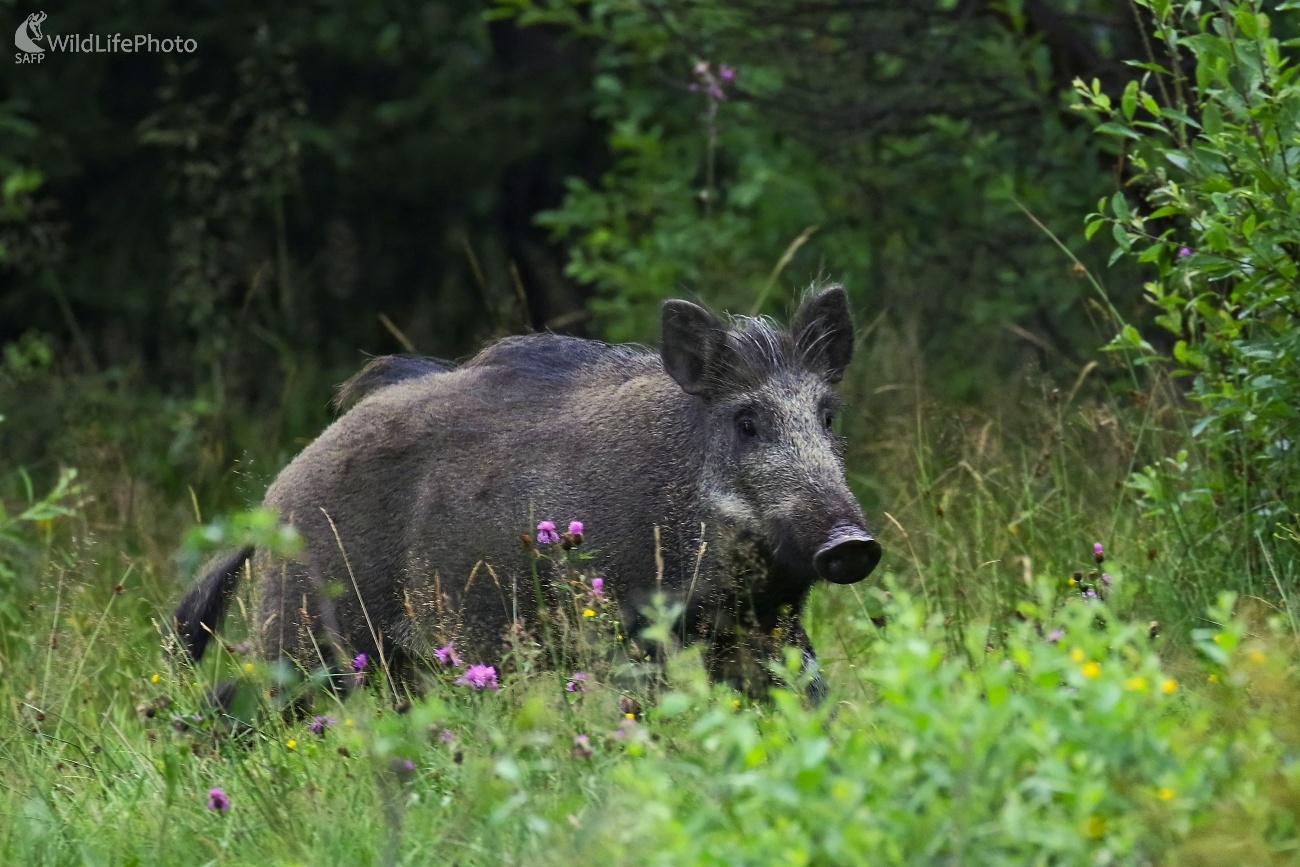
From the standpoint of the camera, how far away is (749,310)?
7.87 metres

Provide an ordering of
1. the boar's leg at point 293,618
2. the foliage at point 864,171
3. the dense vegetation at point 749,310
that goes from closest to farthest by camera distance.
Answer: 1. the dense vegetation at point 749,310
2. the boar's leg at point 293,618
3. the foliage at point 864,171

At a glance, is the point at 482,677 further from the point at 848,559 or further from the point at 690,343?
the point at 690,343

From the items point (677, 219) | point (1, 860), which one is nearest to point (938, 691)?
point (1, 860)

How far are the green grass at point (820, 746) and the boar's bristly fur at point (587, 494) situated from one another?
1.11 ft

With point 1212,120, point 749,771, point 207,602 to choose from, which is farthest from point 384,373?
point 749,771

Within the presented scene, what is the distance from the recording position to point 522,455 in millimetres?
4688

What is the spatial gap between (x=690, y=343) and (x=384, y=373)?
105 cm

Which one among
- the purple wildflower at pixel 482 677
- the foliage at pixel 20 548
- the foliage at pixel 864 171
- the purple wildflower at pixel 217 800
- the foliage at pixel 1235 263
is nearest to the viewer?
the purple wildflower at pixel 217 800

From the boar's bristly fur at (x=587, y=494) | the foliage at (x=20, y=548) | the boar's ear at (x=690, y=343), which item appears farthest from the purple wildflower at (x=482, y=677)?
the foliage at (x=20, y=548)

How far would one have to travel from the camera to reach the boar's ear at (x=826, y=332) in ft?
15.6

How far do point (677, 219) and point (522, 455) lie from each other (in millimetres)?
3760

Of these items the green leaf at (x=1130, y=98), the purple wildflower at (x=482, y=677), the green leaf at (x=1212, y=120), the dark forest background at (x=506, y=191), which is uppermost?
the green leaf at (x=1130, y=98)

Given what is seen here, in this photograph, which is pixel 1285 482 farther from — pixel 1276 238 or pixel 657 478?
pixel 657 478

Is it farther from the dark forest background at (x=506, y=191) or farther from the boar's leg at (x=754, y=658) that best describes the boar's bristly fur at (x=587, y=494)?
the dark forest background at (x=506, y=191)
